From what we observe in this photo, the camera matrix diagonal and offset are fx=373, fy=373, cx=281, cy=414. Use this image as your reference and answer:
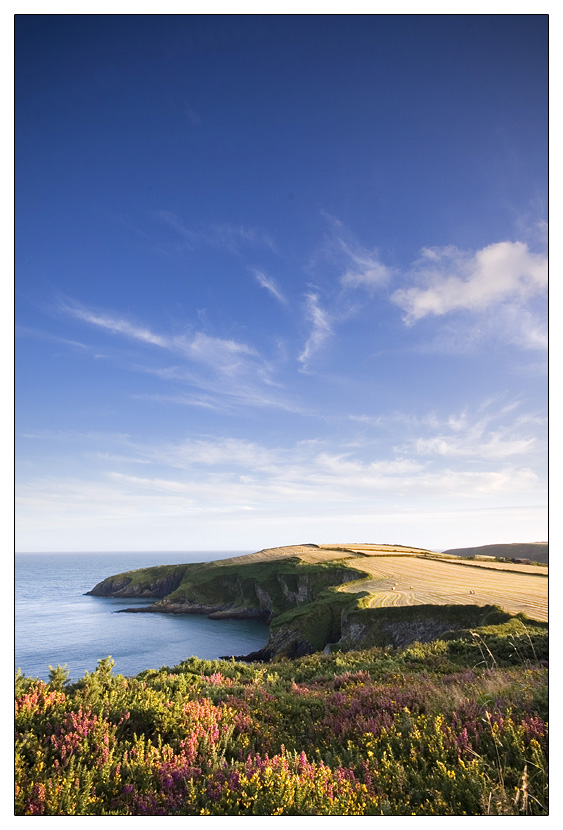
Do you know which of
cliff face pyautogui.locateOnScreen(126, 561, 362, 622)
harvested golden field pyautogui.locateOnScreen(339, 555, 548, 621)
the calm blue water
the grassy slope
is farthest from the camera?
cliff face pyautogui.locateOnScreen(126, 561, 362, 622)

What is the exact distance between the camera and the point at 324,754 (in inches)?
243

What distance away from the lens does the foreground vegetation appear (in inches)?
175

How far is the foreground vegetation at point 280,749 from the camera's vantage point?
446 cm

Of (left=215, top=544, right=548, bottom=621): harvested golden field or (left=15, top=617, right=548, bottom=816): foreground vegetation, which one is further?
(left=215, top=544, right=548, bottom=621): harvested golden field

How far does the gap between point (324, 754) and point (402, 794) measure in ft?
6.36

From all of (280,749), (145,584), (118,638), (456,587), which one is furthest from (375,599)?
(145,584)

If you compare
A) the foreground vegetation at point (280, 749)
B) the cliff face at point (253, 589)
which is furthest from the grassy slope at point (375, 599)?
the foreground vegetation at point (280, 749)

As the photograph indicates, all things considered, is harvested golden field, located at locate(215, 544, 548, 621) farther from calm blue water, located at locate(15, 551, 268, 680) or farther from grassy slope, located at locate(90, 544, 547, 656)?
calm blue water, located at locate(15, 551, 268, 680)

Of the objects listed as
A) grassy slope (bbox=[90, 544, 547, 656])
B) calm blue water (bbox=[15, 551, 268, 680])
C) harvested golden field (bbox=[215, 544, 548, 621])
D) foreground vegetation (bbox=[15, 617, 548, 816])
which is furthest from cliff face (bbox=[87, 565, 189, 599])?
foreground vegetation (bbox=[15, 617, 548, 816])
